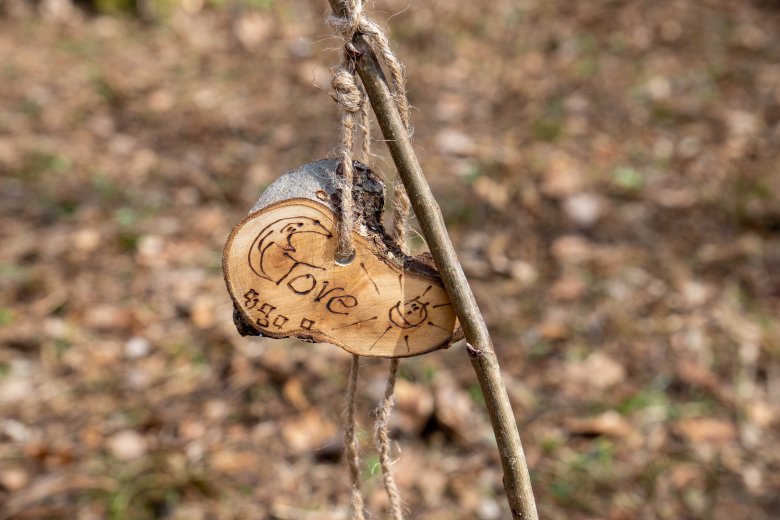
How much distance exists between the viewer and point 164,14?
4.19 metres

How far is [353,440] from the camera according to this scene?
844 mm

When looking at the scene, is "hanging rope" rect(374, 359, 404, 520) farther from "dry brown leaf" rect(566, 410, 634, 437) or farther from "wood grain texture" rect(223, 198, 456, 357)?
"dry brown leaf" rect(566, 410, 634, 437)

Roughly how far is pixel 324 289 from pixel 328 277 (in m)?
0.01

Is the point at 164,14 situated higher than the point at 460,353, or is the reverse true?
the point at 164,14

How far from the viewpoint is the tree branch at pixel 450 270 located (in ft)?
2.20

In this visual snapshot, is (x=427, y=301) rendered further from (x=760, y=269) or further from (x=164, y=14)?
(x=164, y=14)

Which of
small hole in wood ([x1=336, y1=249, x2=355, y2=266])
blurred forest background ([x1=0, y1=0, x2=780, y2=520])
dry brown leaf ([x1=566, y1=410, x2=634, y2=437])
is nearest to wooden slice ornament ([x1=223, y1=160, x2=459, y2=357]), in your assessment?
small hole in wood ([x1=336, y1=249, x2=355, y2=266])

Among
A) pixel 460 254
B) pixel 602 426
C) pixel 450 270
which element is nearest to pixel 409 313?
pixel 450 270

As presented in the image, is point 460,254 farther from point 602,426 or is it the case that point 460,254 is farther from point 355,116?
point 355,116

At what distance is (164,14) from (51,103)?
1.10m

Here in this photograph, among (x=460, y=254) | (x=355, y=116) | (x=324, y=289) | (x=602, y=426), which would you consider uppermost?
(x=460, y=254)

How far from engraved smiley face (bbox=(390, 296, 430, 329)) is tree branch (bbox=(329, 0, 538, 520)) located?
0.05m

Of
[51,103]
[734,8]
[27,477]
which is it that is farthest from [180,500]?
[734,8]

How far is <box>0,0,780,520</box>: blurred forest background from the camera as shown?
5.68 ft
